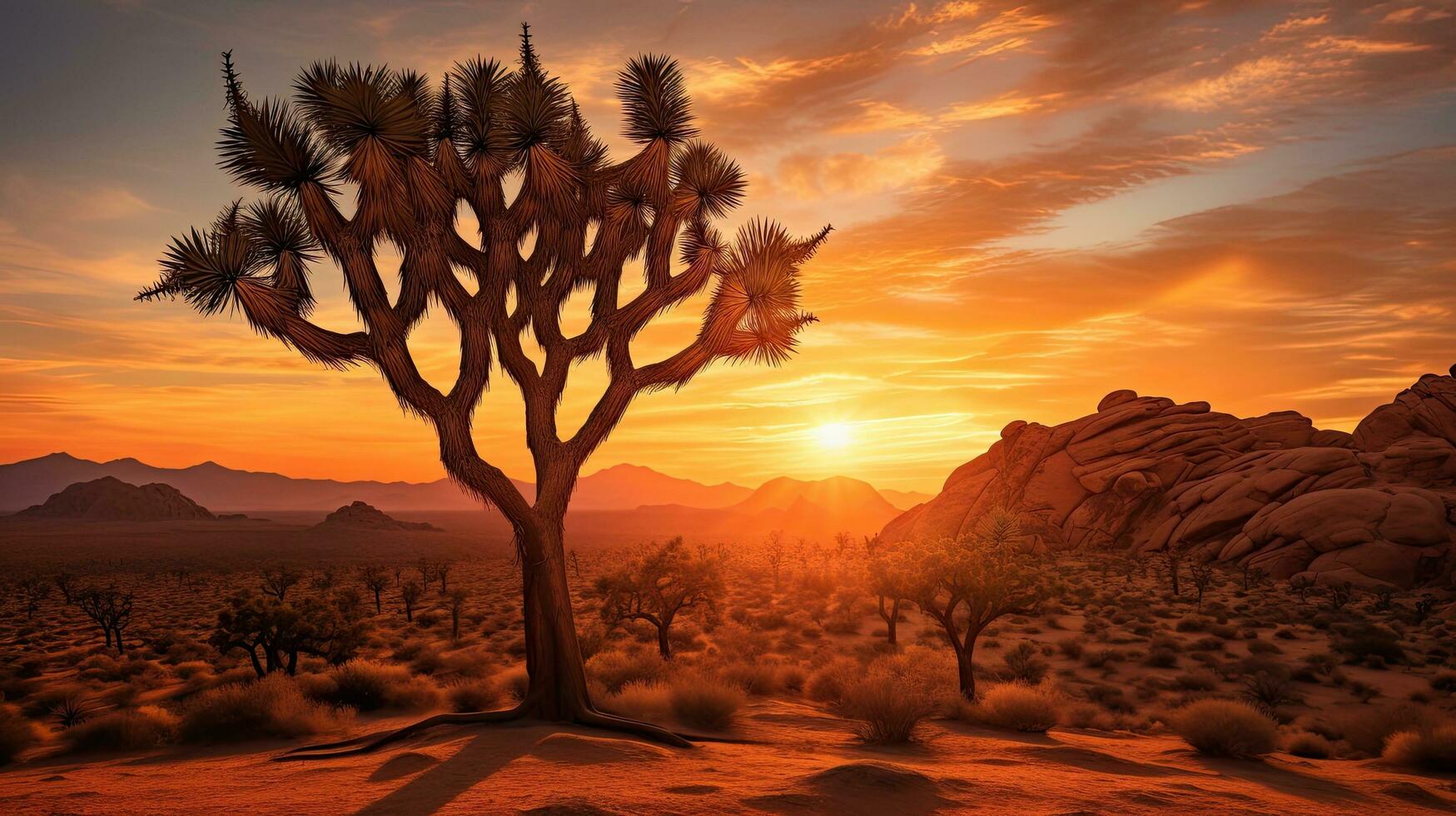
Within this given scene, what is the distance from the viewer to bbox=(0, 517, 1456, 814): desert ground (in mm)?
8734

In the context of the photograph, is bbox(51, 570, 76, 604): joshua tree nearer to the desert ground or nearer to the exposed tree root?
the desert ground

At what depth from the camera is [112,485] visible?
541 ft

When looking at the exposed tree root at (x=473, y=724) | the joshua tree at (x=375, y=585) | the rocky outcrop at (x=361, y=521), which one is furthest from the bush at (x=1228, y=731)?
the rocky outcrop at (x=361, y=521)

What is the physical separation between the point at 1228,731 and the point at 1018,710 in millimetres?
3572

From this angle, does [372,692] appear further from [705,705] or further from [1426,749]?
[1426,749]

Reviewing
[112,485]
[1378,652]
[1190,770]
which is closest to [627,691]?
[1190,770]

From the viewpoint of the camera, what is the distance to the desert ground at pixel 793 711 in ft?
28.7

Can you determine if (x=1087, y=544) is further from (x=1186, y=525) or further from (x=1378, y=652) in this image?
(x=1378, y=652)

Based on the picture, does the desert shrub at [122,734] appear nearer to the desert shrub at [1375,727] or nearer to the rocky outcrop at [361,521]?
the desert shrub at [1375,727]

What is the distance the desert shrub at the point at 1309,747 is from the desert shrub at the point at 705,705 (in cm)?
1023

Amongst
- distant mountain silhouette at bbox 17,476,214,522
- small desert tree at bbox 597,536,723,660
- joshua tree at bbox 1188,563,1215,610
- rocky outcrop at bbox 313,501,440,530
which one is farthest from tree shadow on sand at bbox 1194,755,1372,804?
distant mountain silhouette at bbox 17,476,214,522

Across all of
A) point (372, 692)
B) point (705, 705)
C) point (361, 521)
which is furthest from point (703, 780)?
point (361, 521)

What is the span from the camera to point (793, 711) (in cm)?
1570

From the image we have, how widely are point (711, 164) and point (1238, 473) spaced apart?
50787 millimetres
